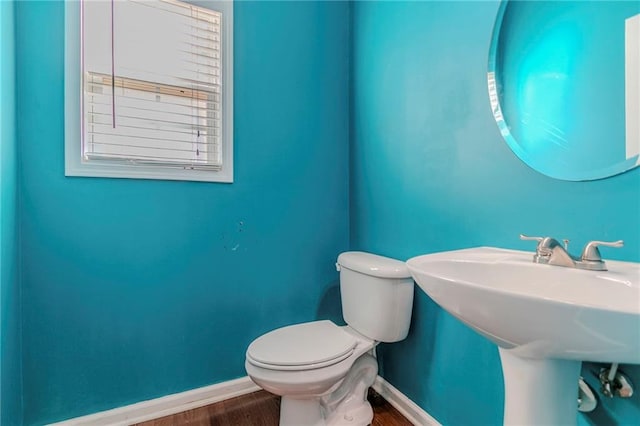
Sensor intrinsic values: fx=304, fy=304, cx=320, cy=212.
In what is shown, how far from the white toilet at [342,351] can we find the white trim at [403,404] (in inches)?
7.0

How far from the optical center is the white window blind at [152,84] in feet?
4.16

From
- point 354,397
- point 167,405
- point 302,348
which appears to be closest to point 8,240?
point 167,405

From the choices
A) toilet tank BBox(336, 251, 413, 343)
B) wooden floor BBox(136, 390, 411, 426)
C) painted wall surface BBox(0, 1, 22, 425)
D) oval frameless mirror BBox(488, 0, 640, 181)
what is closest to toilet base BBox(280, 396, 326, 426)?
wooden floor BBox(136, 390, 411, 426)

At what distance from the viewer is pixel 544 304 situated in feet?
1.73

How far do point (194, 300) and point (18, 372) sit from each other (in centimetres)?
65

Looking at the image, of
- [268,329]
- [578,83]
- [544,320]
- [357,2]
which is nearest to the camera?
[544,320]

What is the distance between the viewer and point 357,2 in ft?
5.67

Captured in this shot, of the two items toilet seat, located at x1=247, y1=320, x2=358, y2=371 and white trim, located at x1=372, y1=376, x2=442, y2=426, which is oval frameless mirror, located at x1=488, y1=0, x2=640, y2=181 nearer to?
toilet seat, located at x1=247, y1=320, x2=358, y2=371

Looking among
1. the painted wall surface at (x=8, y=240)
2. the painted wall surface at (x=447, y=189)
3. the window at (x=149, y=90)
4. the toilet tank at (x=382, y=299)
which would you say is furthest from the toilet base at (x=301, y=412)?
the window at (x=149, y=90)

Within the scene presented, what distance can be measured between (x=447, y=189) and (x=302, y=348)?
85 centimetres

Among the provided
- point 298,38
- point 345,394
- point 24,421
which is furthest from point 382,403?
point 298,38

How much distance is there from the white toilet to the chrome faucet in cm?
53

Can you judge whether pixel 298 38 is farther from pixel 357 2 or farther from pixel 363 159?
pixel 363 159

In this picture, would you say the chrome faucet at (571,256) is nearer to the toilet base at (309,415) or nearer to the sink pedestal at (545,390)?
the sink pedestal at (545,390)
